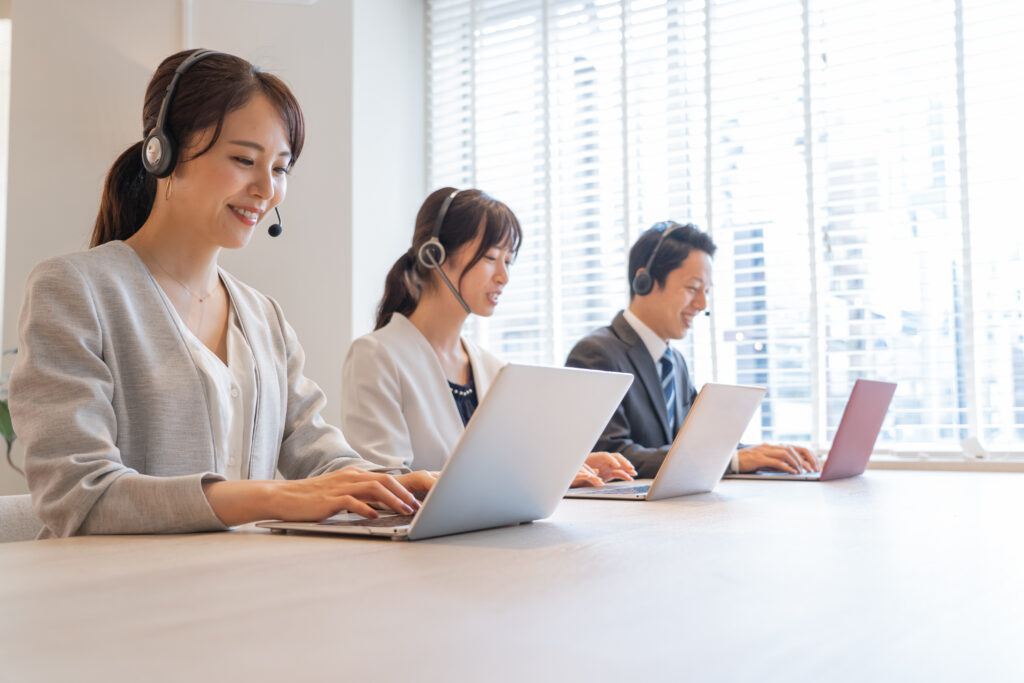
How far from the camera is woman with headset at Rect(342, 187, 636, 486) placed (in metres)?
2.03

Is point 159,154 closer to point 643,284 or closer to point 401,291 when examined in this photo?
point 401,291

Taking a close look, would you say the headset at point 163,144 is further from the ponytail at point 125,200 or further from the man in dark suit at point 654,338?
the man in dark suit at point 654,338

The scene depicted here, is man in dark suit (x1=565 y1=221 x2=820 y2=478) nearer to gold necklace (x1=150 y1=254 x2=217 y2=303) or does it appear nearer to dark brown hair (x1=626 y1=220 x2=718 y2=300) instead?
dark brown hair (x1=626 y1=220 x2=718 y2=300)

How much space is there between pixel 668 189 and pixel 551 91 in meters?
0.72

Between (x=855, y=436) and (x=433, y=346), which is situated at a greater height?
(x=433, y=346)

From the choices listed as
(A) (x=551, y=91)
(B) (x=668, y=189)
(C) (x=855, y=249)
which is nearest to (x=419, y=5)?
(A) (x=551, y=91)

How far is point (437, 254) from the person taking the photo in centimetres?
229

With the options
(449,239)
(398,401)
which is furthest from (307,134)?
(398,401)

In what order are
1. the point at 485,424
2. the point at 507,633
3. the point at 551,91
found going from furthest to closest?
1. the point at 551,91
2. the point at 485,424
3. the point at 507,633

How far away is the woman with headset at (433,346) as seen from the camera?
2033 mm

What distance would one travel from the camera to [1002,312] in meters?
3.10

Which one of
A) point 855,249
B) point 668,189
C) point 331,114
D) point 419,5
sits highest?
point 419,5

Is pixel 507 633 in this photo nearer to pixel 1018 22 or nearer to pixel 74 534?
pixel 74 534

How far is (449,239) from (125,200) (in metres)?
0.92
